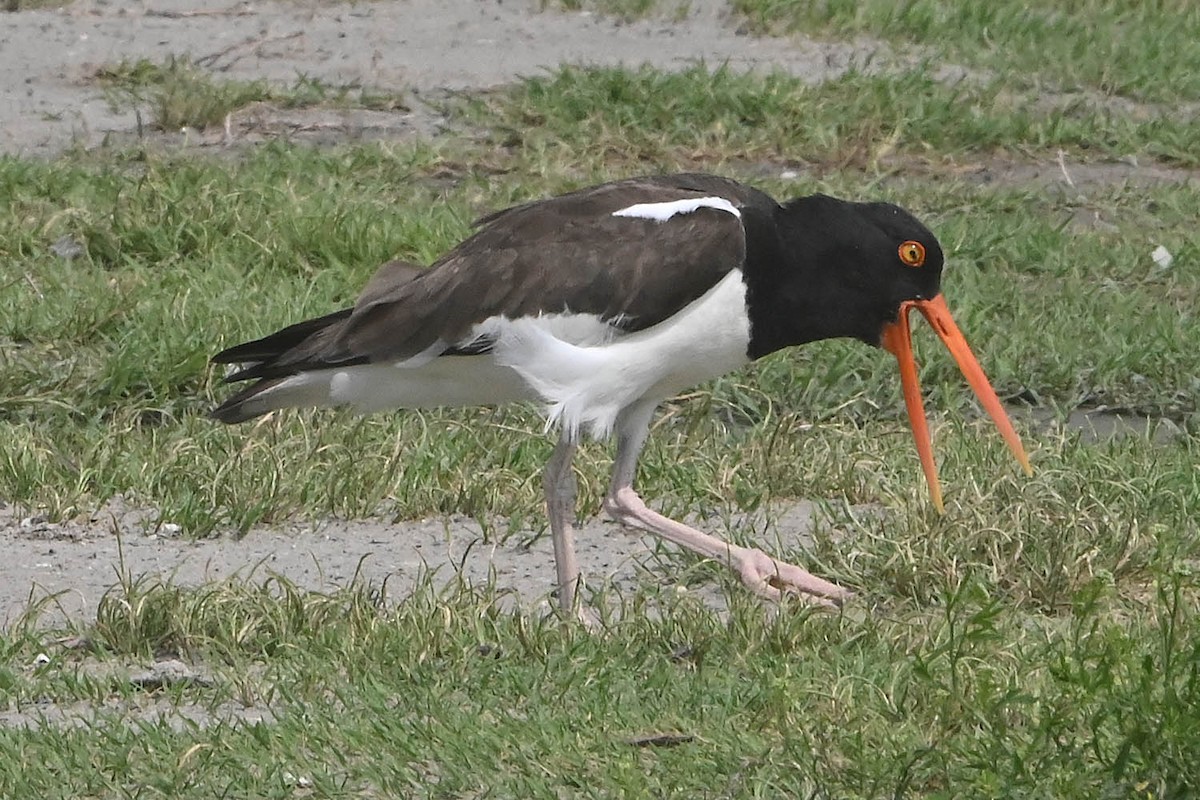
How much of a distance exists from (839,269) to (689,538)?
0.83m

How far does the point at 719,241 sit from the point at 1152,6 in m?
8.03

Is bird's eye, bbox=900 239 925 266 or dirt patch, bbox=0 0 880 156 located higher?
bird's eye, bbox=900 239 925 266

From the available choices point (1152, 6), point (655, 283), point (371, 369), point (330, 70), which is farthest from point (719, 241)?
point (1152, 6)

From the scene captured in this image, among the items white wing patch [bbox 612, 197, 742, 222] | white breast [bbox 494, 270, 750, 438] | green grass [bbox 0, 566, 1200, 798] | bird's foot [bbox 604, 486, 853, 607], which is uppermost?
white wing patch [bbox 612, 197, 742, 222]

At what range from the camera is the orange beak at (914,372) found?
5742mm

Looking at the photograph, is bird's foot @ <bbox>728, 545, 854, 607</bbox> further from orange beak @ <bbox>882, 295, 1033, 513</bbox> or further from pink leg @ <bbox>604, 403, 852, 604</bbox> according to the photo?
orange beak @ <bbox>882, 295, 1033, 513</bbox>

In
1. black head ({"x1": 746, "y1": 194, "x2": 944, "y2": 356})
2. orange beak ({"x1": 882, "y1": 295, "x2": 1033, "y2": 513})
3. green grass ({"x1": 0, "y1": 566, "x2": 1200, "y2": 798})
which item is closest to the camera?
green grass ({"x1": 0, "y1": 566, "x2": 1200, "y2": 798})

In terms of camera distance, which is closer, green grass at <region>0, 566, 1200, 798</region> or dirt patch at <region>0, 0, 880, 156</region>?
green grass at <region>0, 566, 1200, 798</region>

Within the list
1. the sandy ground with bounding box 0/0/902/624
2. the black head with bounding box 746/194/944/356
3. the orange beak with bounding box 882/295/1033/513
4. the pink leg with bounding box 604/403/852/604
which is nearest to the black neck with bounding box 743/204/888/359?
the black head with bounding box 746/194/944/356

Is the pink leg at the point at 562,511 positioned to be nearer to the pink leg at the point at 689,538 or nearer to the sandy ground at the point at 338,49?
the pink leg at the point at 689,538

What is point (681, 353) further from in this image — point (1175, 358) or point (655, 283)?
point (1175, 358)

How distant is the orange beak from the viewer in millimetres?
5742

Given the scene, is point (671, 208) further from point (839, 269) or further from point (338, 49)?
point (338, 49)

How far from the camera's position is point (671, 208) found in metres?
5.53
